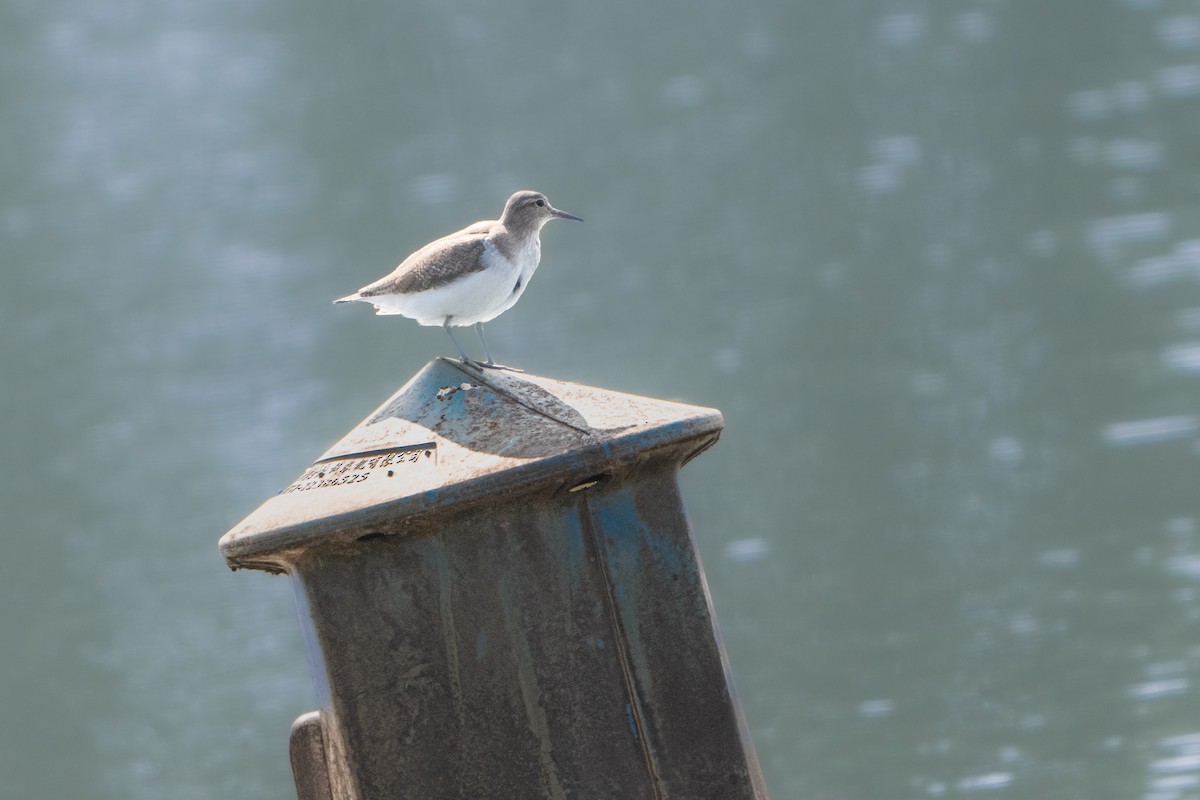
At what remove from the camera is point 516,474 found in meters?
2.33

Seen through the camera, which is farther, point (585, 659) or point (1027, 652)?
point (1027, 652)

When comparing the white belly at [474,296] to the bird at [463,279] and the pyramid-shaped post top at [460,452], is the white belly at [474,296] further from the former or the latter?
the pyramid-shaped post top at [460,452]

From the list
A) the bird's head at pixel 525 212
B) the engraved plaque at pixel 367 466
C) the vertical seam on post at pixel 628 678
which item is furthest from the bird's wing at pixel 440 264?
the vertical seam on post at pixel 628 678

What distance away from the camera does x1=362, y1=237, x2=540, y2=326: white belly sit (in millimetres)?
3646

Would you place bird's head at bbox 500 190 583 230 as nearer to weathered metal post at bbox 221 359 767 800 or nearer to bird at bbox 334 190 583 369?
bird at bbox 334 190 583 369

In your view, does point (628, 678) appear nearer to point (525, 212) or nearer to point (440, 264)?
point (440, 264)

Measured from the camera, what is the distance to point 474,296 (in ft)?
12.0

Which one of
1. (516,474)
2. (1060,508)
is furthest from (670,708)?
(1060,508)

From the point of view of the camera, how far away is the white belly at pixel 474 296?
3.65 meters

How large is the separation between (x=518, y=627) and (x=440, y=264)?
147cm

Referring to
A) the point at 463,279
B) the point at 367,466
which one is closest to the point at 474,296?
the point at 463,279

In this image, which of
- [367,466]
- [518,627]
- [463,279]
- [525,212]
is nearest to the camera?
[518,627]

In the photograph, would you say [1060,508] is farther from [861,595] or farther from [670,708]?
[670,708]

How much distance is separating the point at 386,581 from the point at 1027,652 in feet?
24.7
